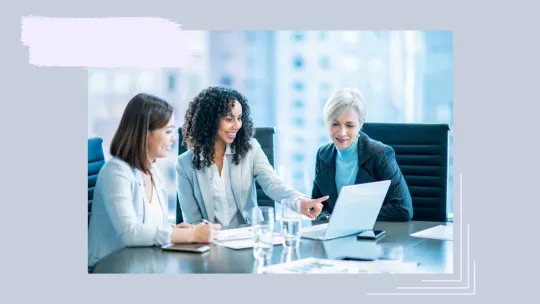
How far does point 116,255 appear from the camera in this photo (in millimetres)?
2086

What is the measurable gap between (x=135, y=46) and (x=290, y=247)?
0.89 meters

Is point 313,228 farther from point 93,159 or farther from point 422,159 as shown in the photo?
point 93,159

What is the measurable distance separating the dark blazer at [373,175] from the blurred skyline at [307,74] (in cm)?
112

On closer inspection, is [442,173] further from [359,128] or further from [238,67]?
[238,67]

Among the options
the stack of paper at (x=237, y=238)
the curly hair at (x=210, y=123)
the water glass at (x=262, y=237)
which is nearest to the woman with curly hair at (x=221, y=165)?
the curly hair at (x=210, y=123)

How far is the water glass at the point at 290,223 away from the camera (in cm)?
220

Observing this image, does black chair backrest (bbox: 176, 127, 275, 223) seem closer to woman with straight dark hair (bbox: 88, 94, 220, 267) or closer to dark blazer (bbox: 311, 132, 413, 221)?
dark blazer (bbox: 311, 132, 413, 221)

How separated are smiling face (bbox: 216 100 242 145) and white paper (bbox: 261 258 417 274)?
1186 millimetres

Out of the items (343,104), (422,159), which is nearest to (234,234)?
(343,104)

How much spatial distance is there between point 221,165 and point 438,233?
114 cm

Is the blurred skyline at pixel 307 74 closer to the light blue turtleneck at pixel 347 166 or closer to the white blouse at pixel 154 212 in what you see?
the light blue turtleneck at pixel 347 166

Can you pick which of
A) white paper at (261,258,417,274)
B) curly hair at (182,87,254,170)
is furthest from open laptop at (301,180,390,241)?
curly hair at (182,87,254,170)

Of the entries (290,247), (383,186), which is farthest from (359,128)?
(290,247)

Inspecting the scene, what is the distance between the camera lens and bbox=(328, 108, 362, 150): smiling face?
3.08m
